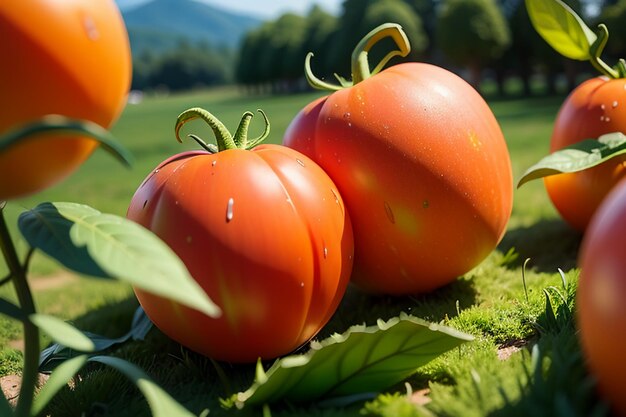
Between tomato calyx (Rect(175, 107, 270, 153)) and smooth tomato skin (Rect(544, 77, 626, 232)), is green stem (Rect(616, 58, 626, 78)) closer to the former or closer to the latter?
smooth tomato skin (Rect(544, 77, 626, 232))

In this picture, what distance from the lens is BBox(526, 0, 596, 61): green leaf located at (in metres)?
2.24

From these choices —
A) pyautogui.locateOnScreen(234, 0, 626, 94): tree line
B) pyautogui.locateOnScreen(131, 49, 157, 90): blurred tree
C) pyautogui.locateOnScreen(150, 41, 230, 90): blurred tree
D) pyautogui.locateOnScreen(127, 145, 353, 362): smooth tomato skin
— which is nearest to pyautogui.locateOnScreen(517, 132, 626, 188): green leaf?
pyautogui.locateOnScreen(127, 145, 353, 362): smooth tomato skin

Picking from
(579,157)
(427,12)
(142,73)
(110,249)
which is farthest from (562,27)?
(142,73)

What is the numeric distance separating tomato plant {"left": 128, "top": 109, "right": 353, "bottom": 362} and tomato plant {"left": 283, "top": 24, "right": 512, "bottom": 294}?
7.8 inches

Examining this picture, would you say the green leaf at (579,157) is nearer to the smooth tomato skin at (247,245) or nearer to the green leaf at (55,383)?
the smooth tomato skin at (247,245)

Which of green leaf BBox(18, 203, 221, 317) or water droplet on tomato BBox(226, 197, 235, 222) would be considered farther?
water droplet on tomato BBox(226, 197, 235, 222)

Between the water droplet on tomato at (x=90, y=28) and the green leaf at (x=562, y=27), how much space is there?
58.8 inches

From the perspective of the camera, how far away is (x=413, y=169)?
79.7 inches

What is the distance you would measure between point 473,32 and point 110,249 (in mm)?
25716

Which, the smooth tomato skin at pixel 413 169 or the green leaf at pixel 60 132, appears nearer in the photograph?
the green leaf at pixel 60 132

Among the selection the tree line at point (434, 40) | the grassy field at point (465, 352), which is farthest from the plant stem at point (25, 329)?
the tree line at point (434, 40)

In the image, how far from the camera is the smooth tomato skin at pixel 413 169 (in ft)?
6.67

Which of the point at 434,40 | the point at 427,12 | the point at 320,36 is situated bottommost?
the point at 320,36

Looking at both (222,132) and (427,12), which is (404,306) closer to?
(222,132)
